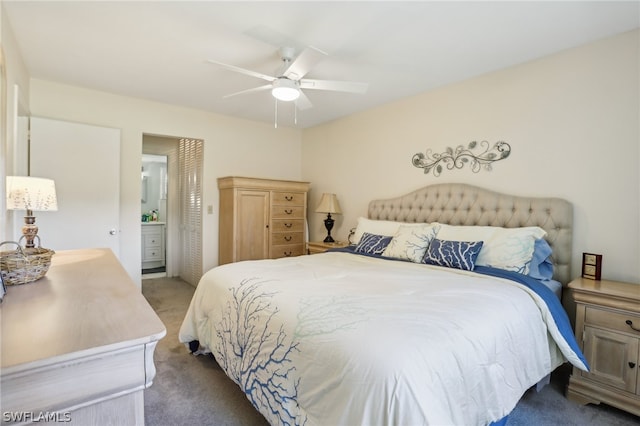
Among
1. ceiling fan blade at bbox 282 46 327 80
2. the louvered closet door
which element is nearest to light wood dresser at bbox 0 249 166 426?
ceiling fan blade at bbox 282 46 327 80

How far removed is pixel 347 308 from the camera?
5.01 ft

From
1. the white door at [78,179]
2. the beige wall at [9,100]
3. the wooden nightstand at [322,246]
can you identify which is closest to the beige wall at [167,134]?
the white door at [78,179]

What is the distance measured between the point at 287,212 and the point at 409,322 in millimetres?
3315

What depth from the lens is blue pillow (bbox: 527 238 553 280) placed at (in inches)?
90.4

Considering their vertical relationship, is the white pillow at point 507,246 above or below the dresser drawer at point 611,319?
above

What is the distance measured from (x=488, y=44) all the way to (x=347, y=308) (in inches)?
90.0

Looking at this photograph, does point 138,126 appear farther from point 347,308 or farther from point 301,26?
point 347,308

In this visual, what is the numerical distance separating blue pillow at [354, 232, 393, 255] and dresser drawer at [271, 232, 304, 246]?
146 cm

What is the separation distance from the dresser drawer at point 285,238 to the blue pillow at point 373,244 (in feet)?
4.80

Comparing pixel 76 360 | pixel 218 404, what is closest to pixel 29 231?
pixel 76 360

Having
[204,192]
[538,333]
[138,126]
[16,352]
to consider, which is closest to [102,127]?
[138,126]

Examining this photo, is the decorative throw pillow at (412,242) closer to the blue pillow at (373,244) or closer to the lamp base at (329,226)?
the blue pillow at (373,244)

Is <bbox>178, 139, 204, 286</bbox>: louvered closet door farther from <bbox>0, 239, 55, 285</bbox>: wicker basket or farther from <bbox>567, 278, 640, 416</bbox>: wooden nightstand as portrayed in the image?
<bbox>567, 278, 640, 416</bbox>: wooden nightstand

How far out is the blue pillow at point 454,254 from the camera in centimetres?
239
